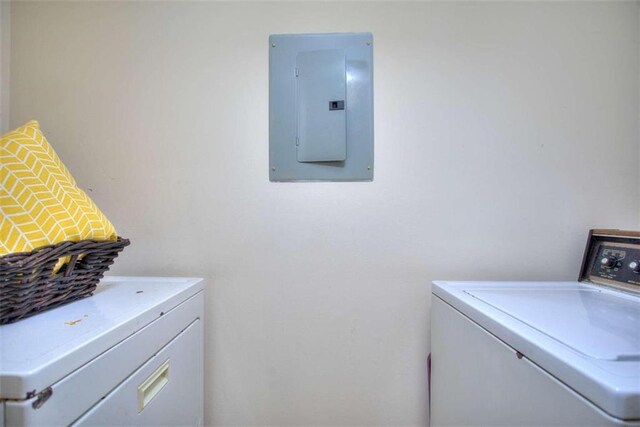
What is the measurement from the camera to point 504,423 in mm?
549

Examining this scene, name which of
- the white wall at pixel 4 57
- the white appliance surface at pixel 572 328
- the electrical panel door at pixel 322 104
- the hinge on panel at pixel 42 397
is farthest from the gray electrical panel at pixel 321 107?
the white wall at pixel 4 57

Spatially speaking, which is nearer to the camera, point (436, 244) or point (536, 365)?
point (536, 365)

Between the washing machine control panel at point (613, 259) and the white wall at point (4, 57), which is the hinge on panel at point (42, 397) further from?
the washing machine control panel at point (613, 259)

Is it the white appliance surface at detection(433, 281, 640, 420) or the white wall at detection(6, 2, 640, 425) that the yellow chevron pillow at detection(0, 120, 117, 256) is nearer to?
the white wall at detection(6, 2, 640, 425)

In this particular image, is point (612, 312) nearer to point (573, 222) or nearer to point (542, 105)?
point (573, 222)

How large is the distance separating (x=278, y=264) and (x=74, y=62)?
42.8 inches

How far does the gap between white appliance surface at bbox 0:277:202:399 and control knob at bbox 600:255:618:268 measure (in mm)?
1359

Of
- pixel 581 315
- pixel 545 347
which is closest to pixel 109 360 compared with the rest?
pixel 545 347

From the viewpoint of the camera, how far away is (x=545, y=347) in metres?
0.47

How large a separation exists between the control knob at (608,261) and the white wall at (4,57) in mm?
2189

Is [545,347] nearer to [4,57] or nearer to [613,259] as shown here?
[613,259]

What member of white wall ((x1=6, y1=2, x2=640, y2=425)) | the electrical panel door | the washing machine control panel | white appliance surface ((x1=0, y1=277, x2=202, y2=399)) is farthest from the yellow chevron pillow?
the washing machine control panel

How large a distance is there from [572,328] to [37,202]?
48.4 inches

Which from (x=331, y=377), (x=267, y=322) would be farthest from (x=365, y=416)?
(x=267, y=322)
